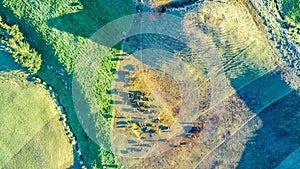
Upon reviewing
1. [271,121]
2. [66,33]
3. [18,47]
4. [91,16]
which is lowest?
[271,121]

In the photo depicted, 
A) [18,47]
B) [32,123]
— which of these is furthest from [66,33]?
[32,123]

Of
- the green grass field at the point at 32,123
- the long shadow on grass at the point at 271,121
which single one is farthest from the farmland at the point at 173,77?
the green grass field at the point at 32,123

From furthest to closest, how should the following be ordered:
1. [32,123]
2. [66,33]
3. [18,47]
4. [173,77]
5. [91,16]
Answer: [32,123]
[18,47]
[66,33]
[91,16]
[173,77]

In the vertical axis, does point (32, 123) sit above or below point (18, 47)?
below

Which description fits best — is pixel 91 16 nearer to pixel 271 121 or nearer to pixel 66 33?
pixel 66 33

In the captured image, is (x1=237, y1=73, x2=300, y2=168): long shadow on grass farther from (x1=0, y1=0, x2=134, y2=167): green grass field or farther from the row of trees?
the row of trees

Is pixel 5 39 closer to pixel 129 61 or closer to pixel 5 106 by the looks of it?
pixel 5 106

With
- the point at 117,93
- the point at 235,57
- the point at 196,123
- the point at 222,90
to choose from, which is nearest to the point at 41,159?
the point at 117,93
